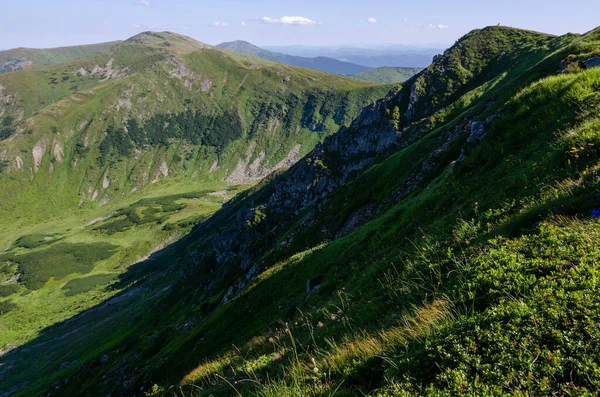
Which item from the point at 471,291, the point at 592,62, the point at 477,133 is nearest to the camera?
the point at 471,291

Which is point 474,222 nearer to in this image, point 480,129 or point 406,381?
point 406,381

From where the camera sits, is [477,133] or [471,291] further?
[477,133]

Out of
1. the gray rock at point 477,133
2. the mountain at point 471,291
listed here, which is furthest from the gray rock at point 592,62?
the gray rock at point 477,133

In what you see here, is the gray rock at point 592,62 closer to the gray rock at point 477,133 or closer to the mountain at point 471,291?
the mountain at point 471,291

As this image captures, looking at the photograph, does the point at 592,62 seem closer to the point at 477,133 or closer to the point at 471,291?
the point at 477,133

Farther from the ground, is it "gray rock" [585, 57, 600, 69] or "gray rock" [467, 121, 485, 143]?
"gray rock" [585, 57, 600, 69]

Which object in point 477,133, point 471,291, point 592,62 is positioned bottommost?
point 471,291

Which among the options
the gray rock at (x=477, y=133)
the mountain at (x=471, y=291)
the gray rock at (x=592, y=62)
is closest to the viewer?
the mountain at (x=471, y=291)

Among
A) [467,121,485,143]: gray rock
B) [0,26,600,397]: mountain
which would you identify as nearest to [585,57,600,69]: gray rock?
[0,26,600,397]: mountain

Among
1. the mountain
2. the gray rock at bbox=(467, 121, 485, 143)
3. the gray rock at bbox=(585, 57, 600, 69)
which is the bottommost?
the mountain

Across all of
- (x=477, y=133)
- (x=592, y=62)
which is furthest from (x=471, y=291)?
(x=592, y=62)

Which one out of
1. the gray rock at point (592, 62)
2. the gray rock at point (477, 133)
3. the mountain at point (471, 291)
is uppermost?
the gray rock at point (592, 62)

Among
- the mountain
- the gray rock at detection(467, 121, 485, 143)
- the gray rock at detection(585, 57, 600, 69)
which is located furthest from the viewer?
the gray rock at detection(585, 57, 600, 69)

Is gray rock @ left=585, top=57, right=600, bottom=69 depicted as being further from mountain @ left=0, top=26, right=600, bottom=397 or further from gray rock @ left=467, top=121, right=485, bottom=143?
gray rock @ left=467, top=121, right=485, bottom=143
